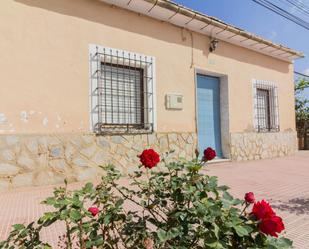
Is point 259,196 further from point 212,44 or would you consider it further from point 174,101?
point 212,44

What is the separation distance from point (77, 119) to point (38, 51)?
1.41m

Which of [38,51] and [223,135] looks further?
[223,135]

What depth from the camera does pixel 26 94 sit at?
5.07 metres

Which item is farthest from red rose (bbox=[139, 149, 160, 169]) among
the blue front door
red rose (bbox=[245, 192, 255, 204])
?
the blue front door

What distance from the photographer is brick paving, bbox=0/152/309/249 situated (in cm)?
293

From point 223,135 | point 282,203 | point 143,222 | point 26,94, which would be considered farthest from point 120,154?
point 143,222

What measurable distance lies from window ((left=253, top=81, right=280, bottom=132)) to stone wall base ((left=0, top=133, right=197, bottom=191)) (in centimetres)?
523

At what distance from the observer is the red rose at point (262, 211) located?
121 cm

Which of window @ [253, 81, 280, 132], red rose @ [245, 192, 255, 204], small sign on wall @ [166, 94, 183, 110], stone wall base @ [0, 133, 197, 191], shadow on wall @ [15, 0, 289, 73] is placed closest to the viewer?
red rose @ [245, 192, 255, 204]

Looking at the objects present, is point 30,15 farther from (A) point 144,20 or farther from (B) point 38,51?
(A) point 144,20

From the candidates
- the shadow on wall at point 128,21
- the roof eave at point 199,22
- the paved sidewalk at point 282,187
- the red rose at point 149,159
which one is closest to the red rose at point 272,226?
the red rose at point 149,159

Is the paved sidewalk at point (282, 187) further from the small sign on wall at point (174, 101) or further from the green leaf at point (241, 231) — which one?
the small sign on wall at point (174, 101)

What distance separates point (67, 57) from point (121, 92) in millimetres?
1445

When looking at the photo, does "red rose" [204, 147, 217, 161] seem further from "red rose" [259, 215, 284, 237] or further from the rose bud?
"red rose" [259, 215, 284, 237]
